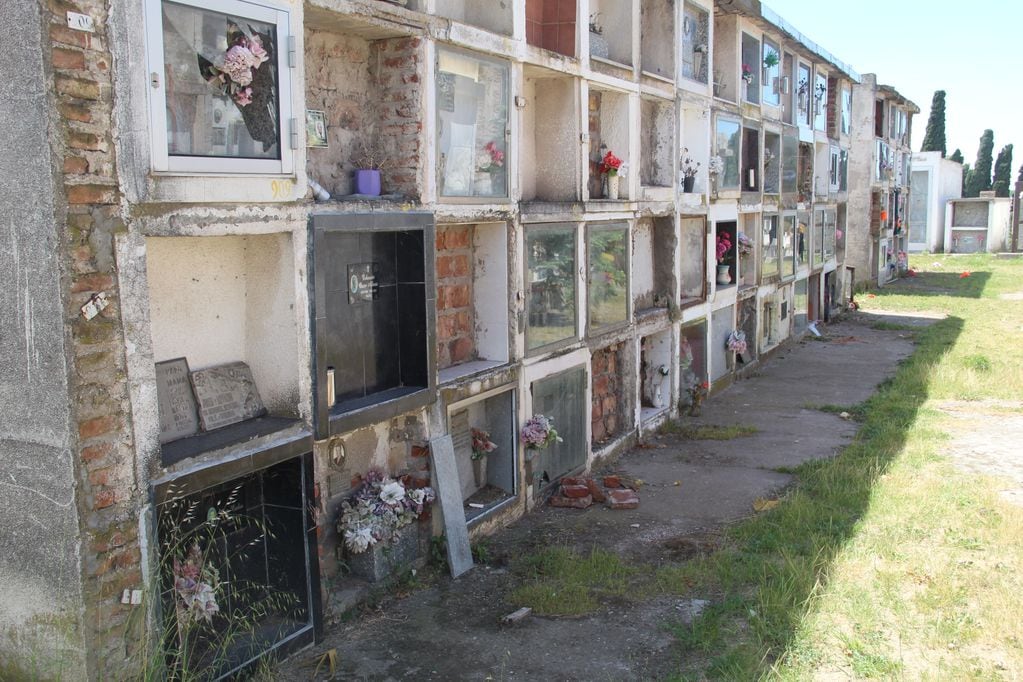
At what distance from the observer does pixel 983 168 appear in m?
46.8

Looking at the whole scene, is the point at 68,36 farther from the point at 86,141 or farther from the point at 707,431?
the point at 707,431

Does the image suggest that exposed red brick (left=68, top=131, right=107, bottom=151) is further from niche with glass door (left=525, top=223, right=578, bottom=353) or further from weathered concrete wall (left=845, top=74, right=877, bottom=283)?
weathered concrete wall (left=845, top=74, right=877, bottom=283)

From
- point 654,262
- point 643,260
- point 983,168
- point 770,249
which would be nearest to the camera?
point 643,260

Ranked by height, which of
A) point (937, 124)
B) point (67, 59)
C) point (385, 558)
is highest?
point (937, 124)

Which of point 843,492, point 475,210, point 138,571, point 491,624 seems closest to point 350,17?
point 475,210

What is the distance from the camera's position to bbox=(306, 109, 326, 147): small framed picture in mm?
5820

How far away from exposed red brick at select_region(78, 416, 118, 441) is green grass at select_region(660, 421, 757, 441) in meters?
7.44

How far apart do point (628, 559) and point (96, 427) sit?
162 inches

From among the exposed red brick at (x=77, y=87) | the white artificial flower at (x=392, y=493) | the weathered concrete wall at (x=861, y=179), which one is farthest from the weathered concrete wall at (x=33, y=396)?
the weathered concrete wall at (x=861, y=179)

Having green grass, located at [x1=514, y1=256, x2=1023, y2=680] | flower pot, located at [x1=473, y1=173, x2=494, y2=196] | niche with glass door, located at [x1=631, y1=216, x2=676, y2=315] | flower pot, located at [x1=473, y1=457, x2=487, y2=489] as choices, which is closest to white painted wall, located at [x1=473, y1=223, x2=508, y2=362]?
flower pot, located at [x1=473, y1=173, x2=494, y2=196]

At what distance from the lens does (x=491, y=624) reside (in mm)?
5934

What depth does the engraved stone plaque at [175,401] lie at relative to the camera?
500 centimetres

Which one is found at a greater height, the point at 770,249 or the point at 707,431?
the point at 770,249

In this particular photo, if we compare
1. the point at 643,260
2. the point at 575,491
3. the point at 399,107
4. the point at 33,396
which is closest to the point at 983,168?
the point at 643,260
